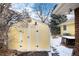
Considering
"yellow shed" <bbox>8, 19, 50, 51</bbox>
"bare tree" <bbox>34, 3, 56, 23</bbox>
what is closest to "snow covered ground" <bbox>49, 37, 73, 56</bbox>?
"yellow shed" <bbox>8, 19, 50, 51</bbox>

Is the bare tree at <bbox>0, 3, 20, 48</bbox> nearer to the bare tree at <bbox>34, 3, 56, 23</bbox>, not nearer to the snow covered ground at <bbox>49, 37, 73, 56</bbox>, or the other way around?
the bare tree at <bbox>34, 3, 56, 23</bbox>

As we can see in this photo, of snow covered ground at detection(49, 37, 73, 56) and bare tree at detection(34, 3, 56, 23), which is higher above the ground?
bare tree at detection(34, 3, 56, 23)

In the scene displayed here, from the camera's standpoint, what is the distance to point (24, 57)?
185 inches

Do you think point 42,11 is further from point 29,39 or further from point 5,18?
point 5,18

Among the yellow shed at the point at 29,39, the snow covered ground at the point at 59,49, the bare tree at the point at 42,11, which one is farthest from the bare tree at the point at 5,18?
the snow covered ground at the point at 59,49

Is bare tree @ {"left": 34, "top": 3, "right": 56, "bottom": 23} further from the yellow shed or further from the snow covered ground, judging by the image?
the snow covered ground

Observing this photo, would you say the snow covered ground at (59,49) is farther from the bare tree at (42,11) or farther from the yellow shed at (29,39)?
the bare tree at (42,11)

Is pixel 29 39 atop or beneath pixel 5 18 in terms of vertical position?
beneath

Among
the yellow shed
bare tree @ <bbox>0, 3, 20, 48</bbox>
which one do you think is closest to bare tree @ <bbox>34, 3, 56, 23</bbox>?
the yellow shed

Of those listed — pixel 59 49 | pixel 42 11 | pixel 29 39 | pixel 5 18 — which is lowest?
pixel 59 49

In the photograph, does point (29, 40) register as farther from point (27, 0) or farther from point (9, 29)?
point (27, 0)

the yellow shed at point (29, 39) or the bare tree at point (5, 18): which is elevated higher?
the bare tree at point (5, 18)

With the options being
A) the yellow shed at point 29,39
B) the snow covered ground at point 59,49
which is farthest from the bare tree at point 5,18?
the snow covered ground at point 59,49

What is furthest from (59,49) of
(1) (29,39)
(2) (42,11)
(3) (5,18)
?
(3) (5,18)
